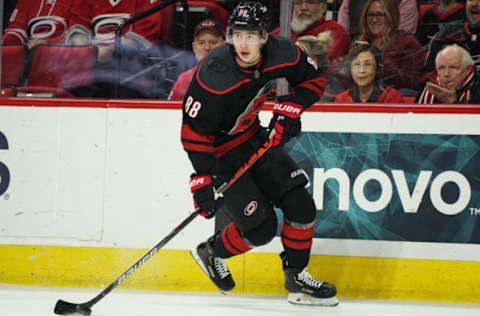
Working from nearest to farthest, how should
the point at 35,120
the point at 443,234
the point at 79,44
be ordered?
the point at 443,234 → the point at 35,120 → the point at 79,44

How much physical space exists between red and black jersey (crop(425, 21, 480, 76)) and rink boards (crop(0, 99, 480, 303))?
12.1 inches

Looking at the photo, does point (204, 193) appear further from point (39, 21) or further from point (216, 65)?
point (39, 21)

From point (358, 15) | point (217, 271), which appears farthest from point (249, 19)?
point (217, 271)

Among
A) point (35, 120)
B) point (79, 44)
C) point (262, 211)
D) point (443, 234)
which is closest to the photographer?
point (262, 211)

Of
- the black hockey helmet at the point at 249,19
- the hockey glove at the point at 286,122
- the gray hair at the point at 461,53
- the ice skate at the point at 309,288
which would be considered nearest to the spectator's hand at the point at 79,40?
the black hockey helmet at the point at 249,19

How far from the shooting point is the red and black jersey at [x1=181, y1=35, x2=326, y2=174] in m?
2.36

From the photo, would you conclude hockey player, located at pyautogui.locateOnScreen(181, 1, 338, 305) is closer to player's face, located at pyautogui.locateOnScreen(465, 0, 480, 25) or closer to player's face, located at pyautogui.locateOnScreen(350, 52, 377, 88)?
player's face, located at pyautogui.locateOnScreen(350, 52, 377, 88)

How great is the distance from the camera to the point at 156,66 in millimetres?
3234

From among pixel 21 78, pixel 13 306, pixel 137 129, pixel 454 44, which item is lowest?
pixel 13 306

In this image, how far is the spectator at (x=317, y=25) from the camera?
313cm

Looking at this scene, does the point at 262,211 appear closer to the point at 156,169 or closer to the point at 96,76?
the point at 156,169

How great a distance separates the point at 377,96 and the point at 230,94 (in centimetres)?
97

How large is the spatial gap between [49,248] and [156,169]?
2.31 feet

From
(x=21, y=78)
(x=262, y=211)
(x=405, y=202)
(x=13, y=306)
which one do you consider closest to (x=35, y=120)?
(x=21, y=78)
